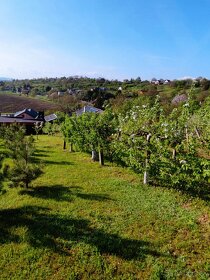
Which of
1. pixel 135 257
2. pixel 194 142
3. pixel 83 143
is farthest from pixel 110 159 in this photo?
pixel 135 257

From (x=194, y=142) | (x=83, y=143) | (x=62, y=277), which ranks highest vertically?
(x=194, y=142)

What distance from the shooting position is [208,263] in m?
6.10

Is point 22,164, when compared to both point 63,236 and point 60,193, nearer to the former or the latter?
point 60,193

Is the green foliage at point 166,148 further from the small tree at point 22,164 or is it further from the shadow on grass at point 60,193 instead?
the small tree at point 22,164

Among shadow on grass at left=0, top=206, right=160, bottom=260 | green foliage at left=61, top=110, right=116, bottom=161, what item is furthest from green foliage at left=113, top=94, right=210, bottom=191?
shadow on grass at left=0, top=206, right=160, bottom=260

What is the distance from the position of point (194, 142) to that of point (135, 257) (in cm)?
569

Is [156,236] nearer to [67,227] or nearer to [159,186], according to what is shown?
[67,227]

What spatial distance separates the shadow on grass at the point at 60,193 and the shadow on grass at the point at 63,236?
160 cm

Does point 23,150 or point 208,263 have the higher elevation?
point 23,150

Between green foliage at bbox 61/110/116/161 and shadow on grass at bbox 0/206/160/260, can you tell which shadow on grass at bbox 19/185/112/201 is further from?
green foliage at bbox 61/110/116/161

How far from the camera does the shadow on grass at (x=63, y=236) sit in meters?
6.62

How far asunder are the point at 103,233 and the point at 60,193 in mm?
3862

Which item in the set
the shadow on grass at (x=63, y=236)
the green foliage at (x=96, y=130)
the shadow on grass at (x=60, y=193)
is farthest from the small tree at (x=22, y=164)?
Answer: the green foliage at (x=96, y=130)

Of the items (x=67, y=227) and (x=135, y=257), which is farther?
(x=67, y=227)
